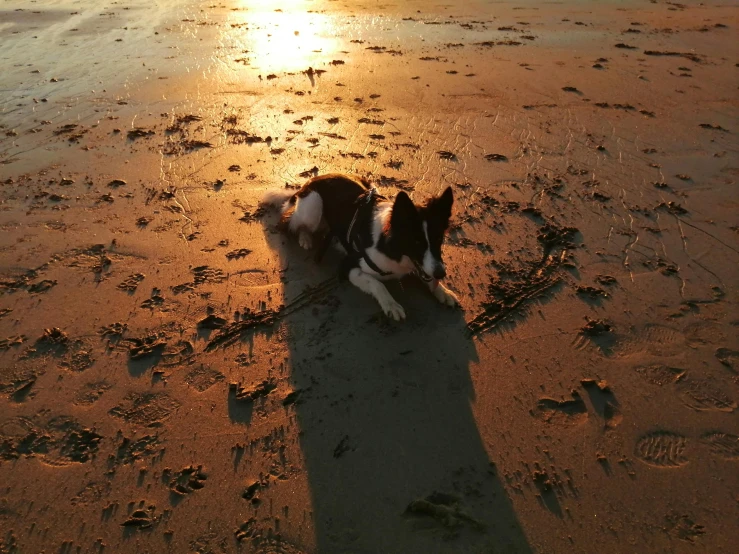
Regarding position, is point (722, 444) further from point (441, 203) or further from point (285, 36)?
point (285, 36)

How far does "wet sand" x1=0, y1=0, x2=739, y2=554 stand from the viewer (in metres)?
2.86

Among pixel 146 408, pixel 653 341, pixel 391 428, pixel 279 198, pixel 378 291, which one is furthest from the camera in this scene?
pixel 279 198

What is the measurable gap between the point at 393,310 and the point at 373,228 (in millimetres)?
741

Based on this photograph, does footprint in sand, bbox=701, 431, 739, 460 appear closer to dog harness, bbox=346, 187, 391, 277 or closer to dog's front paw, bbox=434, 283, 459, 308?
dog's front paw, bbox=434, 283, 459, 308

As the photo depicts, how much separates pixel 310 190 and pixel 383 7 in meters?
11.8

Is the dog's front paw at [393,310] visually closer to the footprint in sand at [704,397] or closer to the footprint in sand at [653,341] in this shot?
the footprint in sand at [653,341]

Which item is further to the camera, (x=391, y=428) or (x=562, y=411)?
(x=562, y=411)

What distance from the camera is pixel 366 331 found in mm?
4133

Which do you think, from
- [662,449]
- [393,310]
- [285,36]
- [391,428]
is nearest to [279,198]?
[393,310]

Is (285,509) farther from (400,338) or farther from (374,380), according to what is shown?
(400,338)

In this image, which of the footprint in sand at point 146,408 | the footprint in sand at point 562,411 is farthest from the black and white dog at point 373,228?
the footprint in sand at point 146,408

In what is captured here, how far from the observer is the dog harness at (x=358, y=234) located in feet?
14.5

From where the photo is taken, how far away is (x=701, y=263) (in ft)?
15.9

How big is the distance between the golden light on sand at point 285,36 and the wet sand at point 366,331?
163 centimetres
